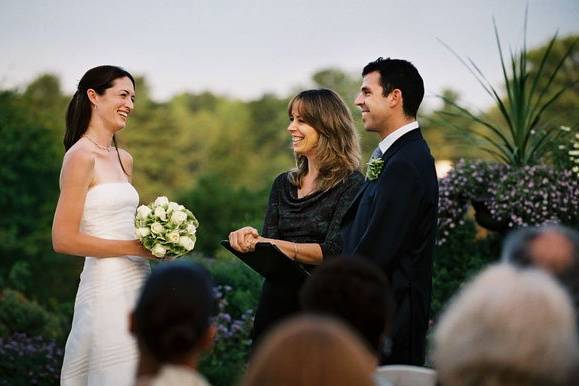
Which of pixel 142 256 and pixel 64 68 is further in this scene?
Answer: pixel 64 68

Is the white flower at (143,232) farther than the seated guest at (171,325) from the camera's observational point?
Yes

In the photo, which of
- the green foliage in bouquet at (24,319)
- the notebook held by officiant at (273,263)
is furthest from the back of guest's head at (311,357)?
the green foliage in bouquet at (24,319)

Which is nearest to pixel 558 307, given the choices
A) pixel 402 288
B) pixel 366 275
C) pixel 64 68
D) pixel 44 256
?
pixel 366 275

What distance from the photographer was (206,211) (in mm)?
18781

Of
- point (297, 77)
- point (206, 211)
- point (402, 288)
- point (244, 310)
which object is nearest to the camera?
point (402, 288)

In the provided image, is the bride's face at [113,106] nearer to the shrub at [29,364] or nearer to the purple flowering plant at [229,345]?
the purple flowering plant at [229,345]

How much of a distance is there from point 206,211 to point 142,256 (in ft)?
44.3

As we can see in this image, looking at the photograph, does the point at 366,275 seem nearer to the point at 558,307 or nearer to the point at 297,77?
the point at 558,307

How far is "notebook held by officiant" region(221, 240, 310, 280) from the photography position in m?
4.83

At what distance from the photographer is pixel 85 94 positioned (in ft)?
17.6

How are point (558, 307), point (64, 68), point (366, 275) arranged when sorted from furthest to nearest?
1. point (64, 68)
2. point (366, 275)
3. point (558, 307)

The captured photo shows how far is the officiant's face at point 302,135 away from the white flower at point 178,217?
71 cm

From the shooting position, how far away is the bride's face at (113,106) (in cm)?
535

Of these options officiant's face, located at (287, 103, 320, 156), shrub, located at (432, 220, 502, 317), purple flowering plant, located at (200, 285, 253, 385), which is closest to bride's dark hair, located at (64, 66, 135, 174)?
officiant's face, located at (287, 103, 320, 156)
